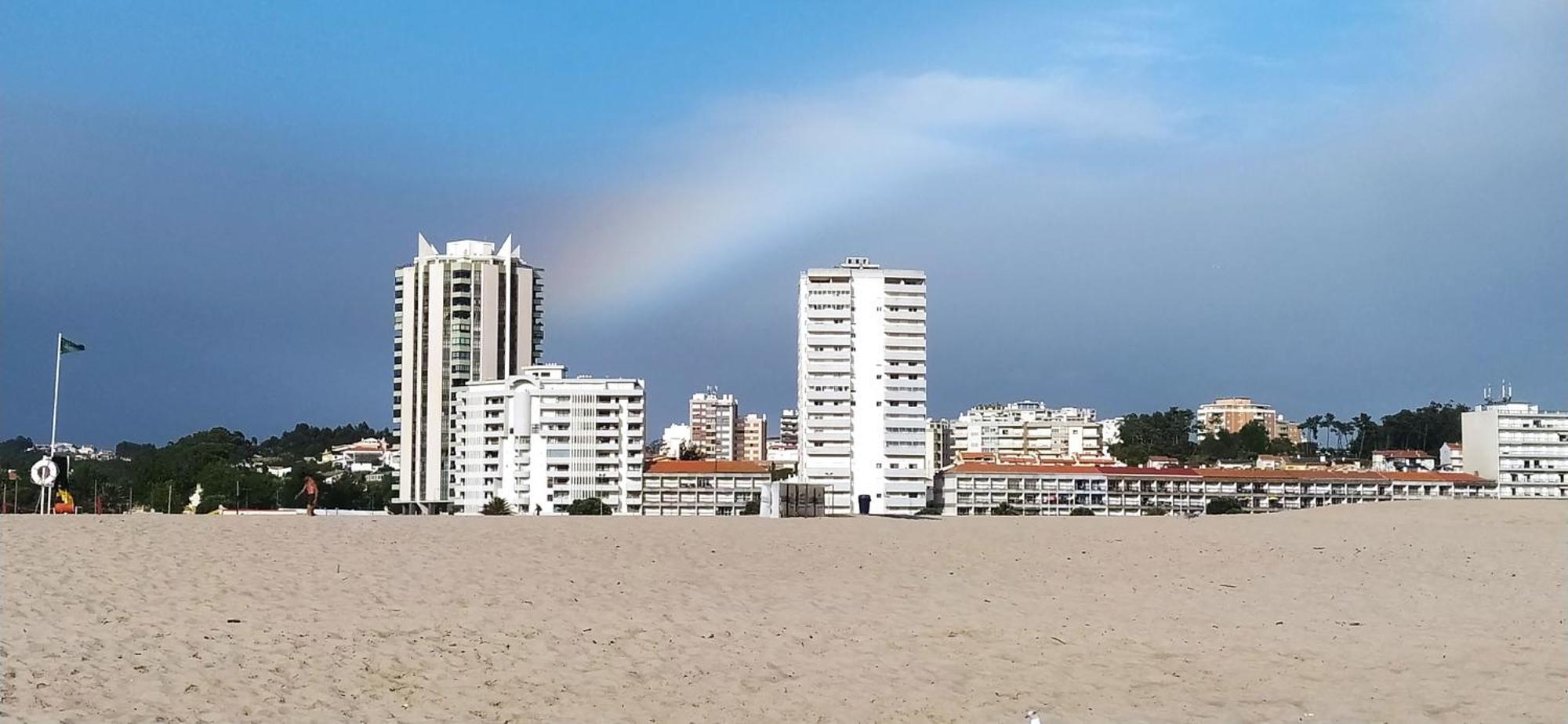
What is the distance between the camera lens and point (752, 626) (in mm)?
15492

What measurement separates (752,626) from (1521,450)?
124m

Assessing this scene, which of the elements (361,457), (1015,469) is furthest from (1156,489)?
(361,457)

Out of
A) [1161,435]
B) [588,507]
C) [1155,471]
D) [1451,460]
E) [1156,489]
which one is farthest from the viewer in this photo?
[1161,435]

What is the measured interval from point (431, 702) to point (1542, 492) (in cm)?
12379

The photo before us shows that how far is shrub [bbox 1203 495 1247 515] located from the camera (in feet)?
290

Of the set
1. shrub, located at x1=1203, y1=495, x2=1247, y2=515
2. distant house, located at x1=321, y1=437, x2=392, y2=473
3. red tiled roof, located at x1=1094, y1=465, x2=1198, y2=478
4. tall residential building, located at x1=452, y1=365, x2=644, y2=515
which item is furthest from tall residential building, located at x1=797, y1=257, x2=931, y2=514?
distant house, located at x1=321, y1=437, x2=392, y2=473

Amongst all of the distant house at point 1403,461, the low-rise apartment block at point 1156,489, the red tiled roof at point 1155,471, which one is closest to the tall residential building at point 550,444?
the low-rise apartment block at point 1156,489

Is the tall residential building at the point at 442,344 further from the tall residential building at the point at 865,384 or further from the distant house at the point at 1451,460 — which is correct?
the distant house at the point at 1451,460

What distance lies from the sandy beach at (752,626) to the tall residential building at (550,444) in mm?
86528

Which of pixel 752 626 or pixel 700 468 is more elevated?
pixel 752 626

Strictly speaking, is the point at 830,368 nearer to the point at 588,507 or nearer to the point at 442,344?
the point at 588,507

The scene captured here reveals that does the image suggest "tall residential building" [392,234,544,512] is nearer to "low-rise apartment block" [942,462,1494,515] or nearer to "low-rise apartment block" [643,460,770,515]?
"low-rise apartment block" [643,460,770,515]

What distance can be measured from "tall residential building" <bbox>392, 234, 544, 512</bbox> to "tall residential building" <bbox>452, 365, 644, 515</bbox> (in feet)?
26.2

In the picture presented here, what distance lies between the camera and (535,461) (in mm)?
111500
